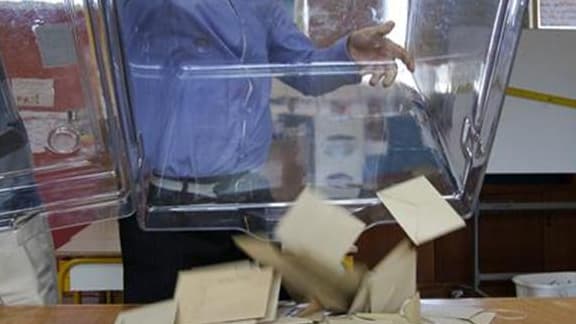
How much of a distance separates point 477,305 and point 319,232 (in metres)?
0.35

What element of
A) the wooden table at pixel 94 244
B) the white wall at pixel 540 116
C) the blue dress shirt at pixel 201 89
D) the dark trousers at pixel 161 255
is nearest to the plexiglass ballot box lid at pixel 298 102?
the blue dress shirt at pixel 201 89

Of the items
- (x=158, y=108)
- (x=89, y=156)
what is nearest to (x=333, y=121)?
(x=158, y=108)

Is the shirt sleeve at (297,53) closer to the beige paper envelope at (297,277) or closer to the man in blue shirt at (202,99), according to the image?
the man in blue shirt at (202,99)

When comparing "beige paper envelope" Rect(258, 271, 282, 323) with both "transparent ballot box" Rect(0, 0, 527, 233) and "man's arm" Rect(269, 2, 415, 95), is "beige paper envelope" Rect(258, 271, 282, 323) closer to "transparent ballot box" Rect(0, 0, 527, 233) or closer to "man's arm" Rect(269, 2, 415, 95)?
"transparent ballot box" Rect(0, 0, 527, 233)

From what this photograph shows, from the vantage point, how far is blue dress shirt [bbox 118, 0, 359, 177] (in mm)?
1088

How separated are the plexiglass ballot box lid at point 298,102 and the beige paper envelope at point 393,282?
0.30ft

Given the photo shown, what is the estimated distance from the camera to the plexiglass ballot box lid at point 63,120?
3.05 feet

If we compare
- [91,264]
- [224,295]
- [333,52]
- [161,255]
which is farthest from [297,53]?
[91,264]

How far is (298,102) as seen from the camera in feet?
3.92

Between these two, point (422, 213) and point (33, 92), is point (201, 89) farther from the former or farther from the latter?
point (422, 213)

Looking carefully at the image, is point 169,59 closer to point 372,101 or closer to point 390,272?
point 372,101

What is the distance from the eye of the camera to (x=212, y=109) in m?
1.13

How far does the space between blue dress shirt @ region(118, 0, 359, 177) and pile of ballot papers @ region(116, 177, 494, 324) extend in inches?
9.9

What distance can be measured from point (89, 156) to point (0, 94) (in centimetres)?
17
